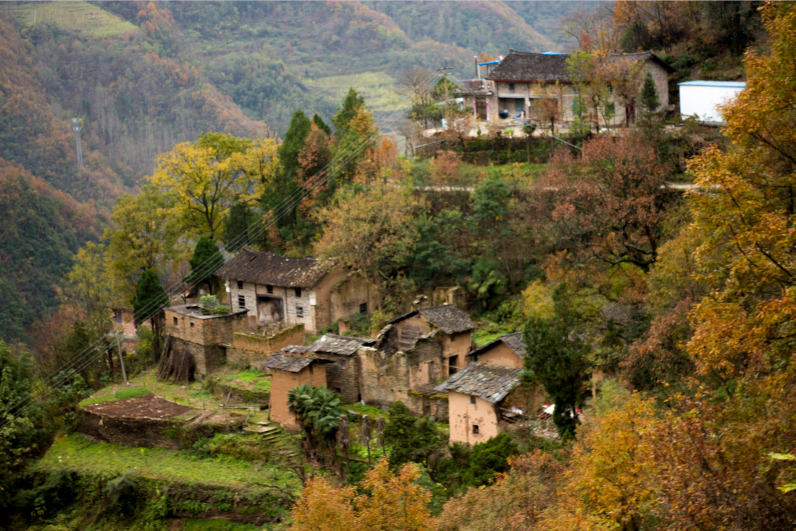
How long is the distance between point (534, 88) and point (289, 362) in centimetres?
2689

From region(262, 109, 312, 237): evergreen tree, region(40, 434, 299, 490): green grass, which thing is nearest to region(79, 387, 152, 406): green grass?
region(40, 434, 299, 490): green grass

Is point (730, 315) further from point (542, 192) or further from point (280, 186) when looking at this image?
point (280, 186)

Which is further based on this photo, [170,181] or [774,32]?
[170,181]

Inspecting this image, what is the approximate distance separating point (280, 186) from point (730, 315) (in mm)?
37555

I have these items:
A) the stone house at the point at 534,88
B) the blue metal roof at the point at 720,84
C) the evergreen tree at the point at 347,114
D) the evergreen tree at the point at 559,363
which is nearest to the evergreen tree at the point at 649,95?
the blue metal roof at the point at 720,84

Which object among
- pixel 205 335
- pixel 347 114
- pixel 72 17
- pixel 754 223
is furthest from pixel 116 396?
pixel 72 17

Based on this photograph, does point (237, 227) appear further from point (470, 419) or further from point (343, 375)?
point (470, 419)

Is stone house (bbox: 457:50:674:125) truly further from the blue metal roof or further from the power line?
the power line

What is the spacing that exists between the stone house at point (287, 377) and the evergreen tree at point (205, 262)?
650 inches

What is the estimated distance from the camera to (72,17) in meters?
124

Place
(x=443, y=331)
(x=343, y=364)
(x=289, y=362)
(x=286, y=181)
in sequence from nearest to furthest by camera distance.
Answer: (x=289, y=362), (x=443, y=331), (x=343, y=364), (x=286, y=181)

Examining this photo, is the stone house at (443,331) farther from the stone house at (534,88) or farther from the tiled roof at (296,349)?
the stone house at (534,88)

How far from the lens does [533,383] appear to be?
27344 millimetres

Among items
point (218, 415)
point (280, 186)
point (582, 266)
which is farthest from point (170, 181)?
point (582, 266)
